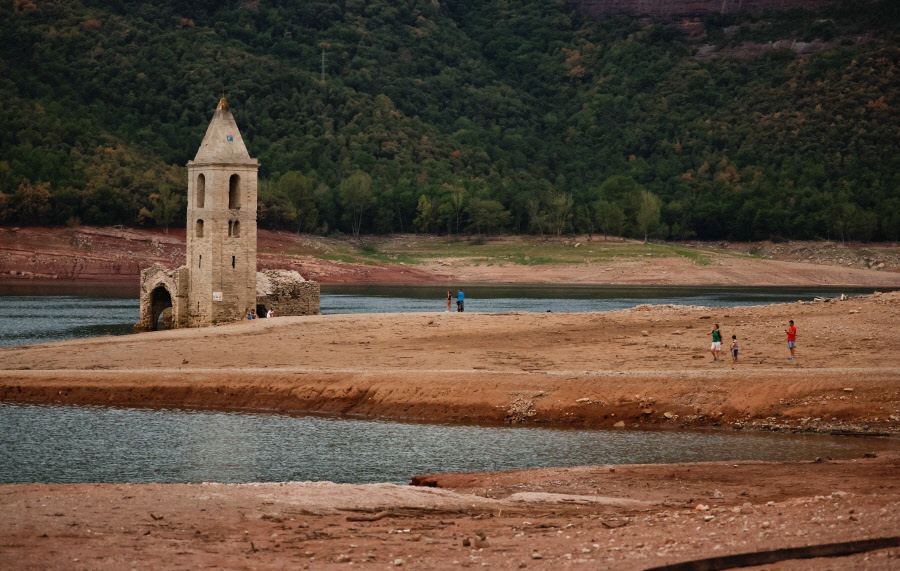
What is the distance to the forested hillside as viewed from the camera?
5231 inches

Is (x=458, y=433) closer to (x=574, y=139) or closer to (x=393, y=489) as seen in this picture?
(x=393, y=489)

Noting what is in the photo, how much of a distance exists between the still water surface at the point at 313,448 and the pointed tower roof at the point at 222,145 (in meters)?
19.0

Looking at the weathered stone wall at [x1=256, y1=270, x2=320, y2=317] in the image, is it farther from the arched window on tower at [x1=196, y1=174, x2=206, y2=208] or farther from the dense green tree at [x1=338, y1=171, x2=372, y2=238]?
the dense green tree at [x1=338, y1=171, x2=372, y2=238]

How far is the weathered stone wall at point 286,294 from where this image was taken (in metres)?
52.2

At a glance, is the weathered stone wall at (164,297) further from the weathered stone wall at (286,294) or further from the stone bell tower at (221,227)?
the weathered stone wall at (286,294)

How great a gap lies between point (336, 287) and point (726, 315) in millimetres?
63568

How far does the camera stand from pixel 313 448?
2688cm

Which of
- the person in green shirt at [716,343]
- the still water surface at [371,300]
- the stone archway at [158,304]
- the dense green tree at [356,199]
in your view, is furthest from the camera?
the dense green tree at [356,199]

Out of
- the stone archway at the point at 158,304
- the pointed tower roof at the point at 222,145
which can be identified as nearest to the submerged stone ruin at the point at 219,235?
the pointed tower roof at the point at 222,145

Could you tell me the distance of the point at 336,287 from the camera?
105 metres

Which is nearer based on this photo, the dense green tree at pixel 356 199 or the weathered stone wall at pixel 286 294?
the weathered stone wall at pixel 286 294

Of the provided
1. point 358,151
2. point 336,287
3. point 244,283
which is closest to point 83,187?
point 336,287

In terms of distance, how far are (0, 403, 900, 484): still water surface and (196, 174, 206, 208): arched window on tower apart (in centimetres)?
1885

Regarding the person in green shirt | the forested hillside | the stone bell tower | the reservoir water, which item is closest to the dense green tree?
the forested hillside
